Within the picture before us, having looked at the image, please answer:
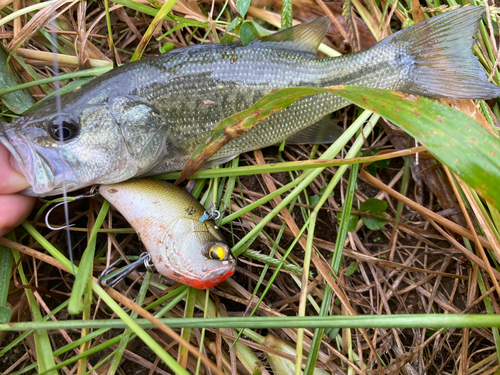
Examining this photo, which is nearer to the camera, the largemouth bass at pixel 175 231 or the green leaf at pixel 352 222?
the largemouth bass at pixel 175 231

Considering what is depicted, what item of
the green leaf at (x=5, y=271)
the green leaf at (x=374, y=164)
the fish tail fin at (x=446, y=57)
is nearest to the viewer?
the green leaf at (x=5, y=271)

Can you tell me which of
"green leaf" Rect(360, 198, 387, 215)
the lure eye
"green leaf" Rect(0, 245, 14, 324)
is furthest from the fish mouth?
"green leaf" Rect(360, 198, 387, 215)

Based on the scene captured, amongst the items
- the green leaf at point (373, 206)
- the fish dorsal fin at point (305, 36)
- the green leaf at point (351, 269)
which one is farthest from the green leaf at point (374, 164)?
the fish dorsal fin at point (305, 36)

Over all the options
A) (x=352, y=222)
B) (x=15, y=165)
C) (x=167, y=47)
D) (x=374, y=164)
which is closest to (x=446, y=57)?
(x=374, y=164)

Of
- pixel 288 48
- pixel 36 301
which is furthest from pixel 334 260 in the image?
pixel 36 301

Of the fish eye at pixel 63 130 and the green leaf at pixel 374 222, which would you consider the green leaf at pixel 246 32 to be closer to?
the fish eye at pixel 63 130

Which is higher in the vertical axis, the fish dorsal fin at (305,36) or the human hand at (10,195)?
the fish dorsal fin at (305,36)

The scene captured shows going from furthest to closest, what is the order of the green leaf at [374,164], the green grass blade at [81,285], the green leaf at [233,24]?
the green leaf at [374,164], the green leaf at [233,24], the green grass blade at [81,285]
